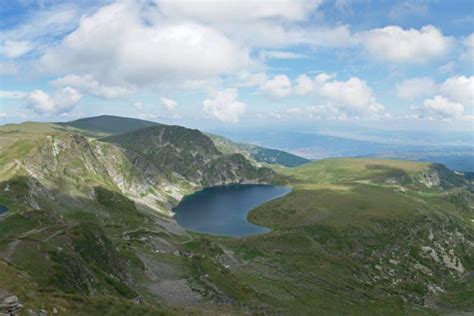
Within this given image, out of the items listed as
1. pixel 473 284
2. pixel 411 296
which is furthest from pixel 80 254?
pixel 473 284

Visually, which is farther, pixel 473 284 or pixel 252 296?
pixel 473 284

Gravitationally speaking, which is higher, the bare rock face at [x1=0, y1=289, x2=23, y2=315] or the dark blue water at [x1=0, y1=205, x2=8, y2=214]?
the bare rock face at [x1=0, y1=289, x2=23, y2=315]

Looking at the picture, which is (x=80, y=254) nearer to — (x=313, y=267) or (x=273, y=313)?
(x=273, y=313)

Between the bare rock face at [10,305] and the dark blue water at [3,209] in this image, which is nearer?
the bare rock face at [10,305]

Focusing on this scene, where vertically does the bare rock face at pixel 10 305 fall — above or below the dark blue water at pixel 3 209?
above

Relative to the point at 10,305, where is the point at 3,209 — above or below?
below

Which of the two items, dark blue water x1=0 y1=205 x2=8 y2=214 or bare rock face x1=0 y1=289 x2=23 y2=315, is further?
dark blue water x1=0 y1=205 x2=8 y2=214

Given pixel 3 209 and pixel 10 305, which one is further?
pixel 3 209

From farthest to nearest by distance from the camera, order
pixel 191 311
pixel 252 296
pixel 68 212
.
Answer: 1. pixel 68 212
2. pixel 252 296
3. pixel 191 311
